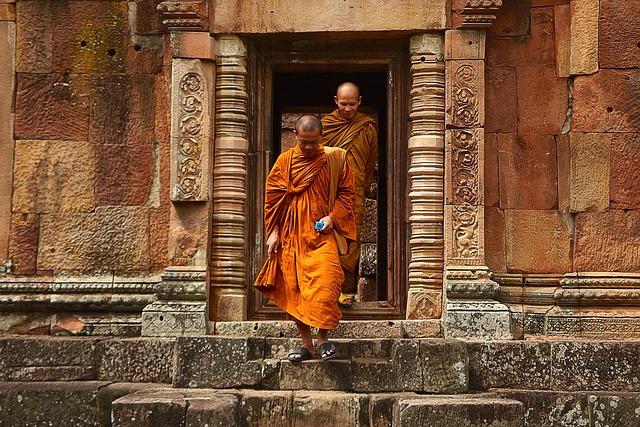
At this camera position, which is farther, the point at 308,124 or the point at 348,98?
the point at 348,98

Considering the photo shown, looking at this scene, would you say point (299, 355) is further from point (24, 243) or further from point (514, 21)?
point (514, 21)

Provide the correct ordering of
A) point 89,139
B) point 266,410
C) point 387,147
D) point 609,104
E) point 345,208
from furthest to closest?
point 387,147
point 89,139
point 609,104
point 345,208
point 266,410

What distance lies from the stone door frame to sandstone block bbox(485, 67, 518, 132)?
0.33m

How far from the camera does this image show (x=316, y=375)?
6.93 metres

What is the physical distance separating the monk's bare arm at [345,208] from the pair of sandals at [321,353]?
2.88ft

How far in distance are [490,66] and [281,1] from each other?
6.34ft

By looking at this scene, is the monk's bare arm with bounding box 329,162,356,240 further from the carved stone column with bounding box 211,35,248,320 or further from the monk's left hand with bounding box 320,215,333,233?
the carved stone column with bounding box 211,35,248,320

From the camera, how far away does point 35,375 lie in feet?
24.4

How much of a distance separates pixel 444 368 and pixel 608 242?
2.08m

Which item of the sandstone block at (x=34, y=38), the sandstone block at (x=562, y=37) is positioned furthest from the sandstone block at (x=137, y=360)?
the sandstone block at (x=562, y=37)

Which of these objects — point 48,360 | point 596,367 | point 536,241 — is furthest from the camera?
point 536,241

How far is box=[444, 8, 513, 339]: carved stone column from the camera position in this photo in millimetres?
7633

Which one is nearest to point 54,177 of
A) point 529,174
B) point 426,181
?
point 426,181

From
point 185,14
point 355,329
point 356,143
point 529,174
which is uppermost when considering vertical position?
point 185,14
